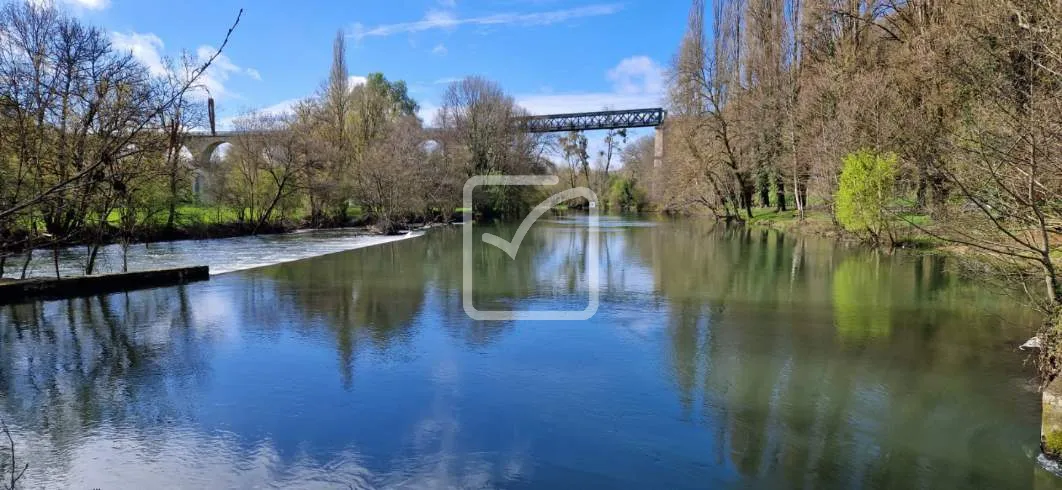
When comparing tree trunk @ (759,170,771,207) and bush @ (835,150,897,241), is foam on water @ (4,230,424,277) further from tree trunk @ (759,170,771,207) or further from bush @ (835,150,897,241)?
tree trunk @ (759,170,771,207)

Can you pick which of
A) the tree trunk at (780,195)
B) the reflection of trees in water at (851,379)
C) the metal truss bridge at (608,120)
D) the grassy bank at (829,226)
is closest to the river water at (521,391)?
the reflection of trees in water at (851,379)

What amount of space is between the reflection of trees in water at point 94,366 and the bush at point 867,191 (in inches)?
675

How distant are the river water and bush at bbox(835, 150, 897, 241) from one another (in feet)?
23.1

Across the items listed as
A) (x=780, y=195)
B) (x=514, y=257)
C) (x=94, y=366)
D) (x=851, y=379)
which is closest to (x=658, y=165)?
(x=780, y=195)

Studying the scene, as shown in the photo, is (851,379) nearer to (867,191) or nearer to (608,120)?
(867,191)

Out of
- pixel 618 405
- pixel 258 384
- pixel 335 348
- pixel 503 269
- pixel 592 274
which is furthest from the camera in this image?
pixel 503 269

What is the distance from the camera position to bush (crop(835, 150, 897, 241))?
17453 millimetres

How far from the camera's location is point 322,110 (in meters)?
34.8

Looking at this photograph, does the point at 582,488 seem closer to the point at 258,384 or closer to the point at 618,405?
the point at 618,405

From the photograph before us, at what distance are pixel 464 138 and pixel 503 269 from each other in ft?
80.5

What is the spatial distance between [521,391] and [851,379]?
3450 millimetres

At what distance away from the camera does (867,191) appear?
18.0m

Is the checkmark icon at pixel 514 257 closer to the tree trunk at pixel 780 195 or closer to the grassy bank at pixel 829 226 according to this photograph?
the grassy bank at pixel 829 226

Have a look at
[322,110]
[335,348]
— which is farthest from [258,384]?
[322,110]
